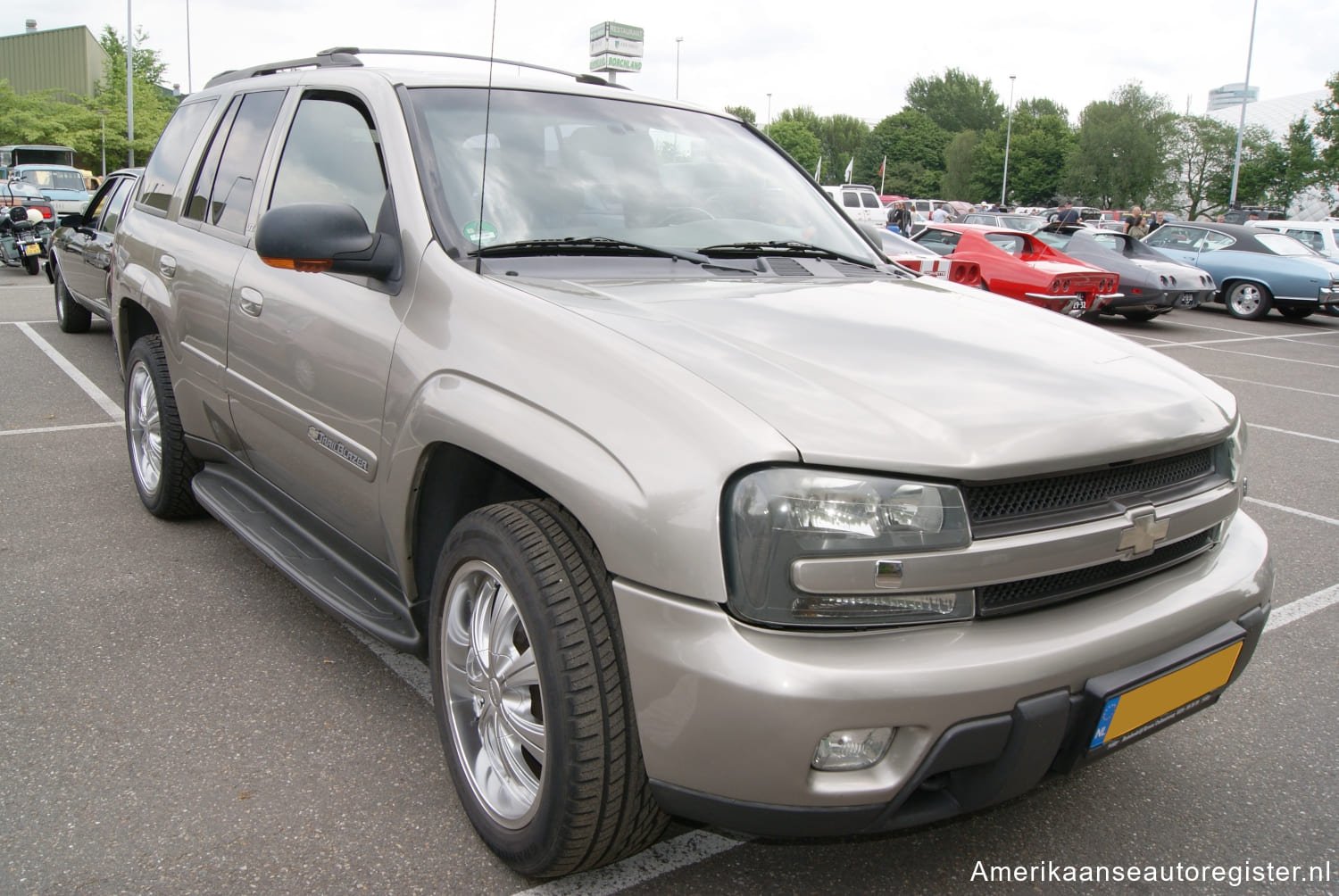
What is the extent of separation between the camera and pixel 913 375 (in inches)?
78.0

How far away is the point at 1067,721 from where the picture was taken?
1757 millimetres

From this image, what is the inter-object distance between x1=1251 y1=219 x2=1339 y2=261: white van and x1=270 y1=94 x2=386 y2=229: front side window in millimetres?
19588

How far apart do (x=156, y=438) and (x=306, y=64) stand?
1.74 meters

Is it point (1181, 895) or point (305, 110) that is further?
point (305, 110)

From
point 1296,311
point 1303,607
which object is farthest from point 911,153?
point 1303,607

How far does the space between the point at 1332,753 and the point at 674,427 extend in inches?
92.5

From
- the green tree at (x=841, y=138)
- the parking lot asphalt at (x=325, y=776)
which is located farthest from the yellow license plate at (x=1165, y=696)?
the green tree at (x=841, y=138)

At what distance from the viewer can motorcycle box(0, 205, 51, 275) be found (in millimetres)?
13742

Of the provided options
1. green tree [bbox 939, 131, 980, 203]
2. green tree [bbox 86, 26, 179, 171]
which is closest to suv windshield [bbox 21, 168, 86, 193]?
green tree [bbox 86, 26, 179, 171]

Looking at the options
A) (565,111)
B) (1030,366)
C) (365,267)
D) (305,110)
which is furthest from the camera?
(305,110)

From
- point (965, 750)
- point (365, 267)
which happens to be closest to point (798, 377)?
point (965, 750)

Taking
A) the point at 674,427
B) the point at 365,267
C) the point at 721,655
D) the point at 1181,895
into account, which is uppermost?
the point at 365,267

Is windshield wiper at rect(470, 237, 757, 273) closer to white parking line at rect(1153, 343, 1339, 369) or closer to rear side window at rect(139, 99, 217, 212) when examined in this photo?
rear side window at rect(139, 99, 217, 212)

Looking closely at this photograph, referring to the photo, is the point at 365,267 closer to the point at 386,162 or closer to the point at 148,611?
the point at 386,162
